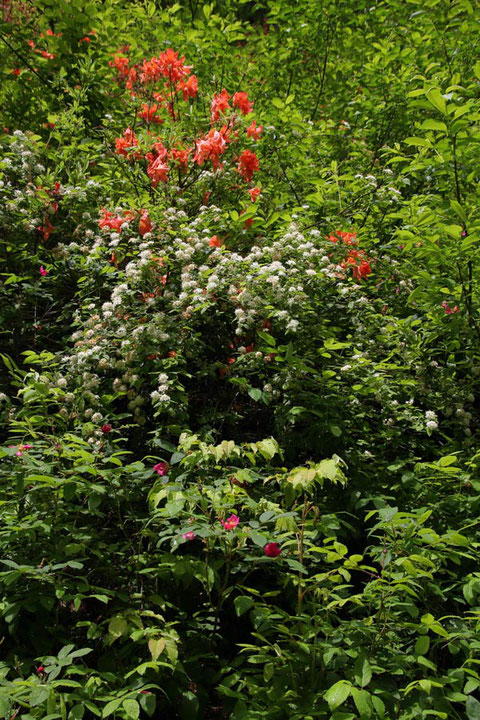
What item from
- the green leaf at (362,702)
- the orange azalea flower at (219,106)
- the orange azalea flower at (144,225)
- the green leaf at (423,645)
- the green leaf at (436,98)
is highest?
the orange azalea flower at (219,106)

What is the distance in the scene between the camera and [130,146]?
3346mm

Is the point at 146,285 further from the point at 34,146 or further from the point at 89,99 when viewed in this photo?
the point at 89,99

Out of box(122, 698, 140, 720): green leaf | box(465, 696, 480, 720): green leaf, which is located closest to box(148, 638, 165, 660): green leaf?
box(122, 698, 140, 720): green leaf

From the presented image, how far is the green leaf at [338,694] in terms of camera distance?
4.16 ft

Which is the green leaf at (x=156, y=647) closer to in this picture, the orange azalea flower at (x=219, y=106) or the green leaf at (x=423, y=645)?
the green leaf at (x=423, y=645)

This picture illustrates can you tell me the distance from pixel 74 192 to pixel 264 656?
94.6 inches

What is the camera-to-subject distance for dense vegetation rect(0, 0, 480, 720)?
1590 mm

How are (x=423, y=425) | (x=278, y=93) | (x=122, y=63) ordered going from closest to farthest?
(x=423, y=425) < (x=122, y=63) < (x=278, y=93)

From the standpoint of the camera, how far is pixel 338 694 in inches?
50.6

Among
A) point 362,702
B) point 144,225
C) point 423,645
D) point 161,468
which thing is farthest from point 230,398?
point 362,702

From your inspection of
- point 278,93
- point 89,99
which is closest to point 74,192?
point 89,99

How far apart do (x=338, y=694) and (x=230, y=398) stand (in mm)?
1573

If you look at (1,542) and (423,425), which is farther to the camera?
(423,425)

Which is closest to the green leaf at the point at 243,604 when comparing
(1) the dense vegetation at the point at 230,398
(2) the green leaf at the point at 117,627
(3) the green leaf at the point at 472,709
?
(1) the dense vegetation at the point at 230,398
